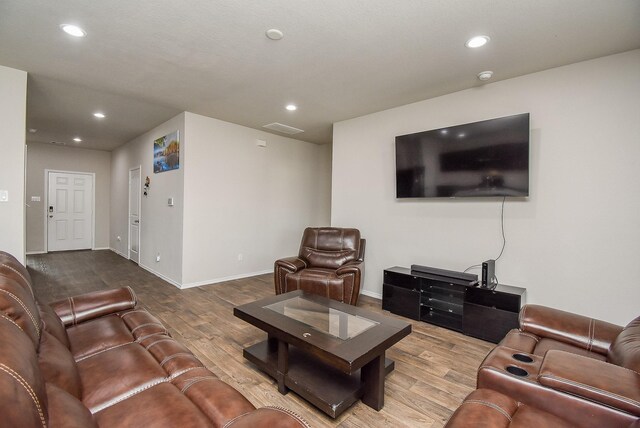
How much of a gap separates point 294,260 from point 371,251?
1.17 meters

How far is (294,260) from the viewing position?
12.4 ft

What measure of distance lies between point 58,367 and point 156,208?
176 inches

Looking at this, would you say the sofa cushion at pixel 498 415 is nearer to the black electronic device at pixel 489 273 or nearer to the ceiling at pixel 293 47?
the black electronic device at pixel 489 273

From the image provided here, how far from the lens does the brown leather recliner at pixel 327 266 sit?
337 centimetres

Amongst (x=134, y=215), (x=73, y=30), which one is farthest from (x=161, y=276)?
(x=73, y=30)

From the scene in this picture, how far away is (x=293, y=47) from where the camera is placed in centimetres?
253

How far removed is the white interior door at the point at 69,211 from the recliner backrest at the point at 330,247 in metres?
6.42

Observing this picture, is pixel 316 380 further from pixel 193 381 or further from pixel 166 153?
pixel 166 153

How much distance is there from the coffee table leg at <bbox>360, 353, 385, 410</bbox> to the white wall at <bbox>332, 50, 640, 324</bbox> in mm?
2047

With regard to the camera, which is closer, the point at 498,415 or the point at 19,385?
the point at 19,385

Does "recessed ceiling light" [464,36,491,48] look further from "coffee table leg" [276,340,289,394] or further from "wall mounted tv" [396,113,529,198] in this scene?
"coffee table leg" [276,340,289,394]

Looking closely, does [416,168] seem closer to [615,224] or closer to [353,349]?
[615,224]

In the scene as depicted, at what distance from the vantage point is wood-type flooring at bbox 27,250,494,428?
1.84m

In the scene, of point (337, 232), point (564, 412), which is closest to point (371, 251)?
point (337, 232)
